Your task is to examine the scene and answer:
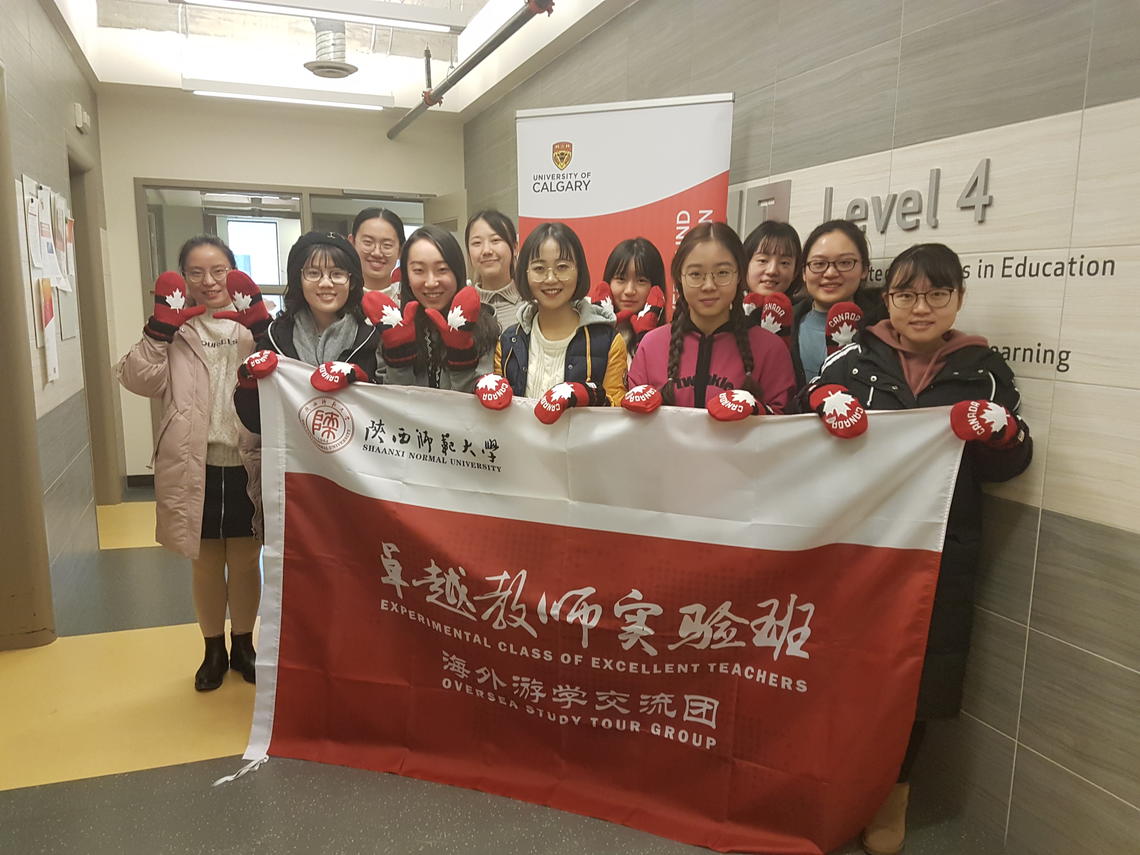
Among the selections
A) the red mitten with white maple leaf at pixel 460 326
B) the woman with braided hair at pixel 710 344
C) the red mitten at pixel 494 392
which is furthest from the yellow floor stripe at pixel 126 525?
the woman with braided hair at pixel 710 344

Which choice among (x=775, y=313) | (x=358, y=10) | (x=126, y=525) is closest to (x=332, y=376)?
(x=775, y=313)

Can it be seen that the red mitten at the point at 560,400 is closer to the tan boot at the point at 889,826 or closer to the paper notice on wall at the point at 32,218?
the tan boot at the point at 889,826

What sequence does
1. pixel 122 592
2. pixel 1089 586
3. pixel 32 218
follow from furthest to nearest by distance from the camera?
pixel 122 592 → pixel 32 218 → pixel 1089 586

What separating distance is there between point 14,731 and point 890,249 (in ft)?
10.0

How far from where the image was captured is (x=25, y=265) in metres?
3.00

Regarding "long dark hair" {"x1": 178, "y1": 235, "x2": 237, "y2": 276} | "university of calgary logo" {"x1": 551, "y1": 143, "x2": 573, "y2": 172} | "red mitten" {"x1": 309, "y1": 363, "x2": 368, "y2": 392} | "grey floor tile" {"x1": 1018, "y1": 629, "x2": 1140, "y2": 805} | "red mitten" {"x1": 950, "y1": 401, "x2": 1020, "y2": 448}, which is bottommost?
"grey floor tile" {"x1": 1018, "y1": 629, "x2": 1140, "y2": 805}

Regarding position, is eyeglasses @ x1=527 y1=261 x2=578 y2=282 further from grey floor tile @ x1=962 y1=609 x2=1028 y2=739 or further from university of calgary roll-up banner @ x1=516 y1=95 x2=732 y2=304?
grey floor tile @ x1=962 y1=609 x2=1028 y2=739

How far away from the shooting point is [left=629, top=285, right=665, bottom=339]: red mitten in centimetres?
241

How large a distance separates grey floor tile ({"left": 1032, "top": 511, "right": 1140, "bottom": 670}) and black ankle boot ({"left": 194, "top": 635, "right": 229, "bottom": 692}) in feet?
8.22

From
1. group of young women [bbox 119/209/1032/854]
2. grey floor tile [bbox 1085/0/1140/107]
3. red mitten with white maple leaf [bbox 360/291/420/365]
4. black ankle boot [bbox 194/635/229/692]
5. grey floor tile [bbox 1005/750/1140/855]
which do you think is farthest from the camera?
black ankle boot [bbox 194/635/229/692]

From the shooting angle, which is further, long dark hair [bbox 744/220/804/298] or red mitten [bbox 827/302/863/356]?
long dark hair [bbox 744/220/804/298]

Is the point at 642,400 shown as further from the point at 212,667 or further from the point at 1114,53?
the point at 212,667

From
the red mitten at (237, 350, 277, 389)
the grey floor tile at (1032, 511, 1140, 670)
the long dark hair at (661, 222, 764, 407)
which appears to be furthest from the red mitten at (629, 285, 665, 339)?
the grey floor tile at (1032, 511, 1140, 670)

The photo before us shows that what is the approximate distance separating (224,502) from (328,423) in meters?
0.65
